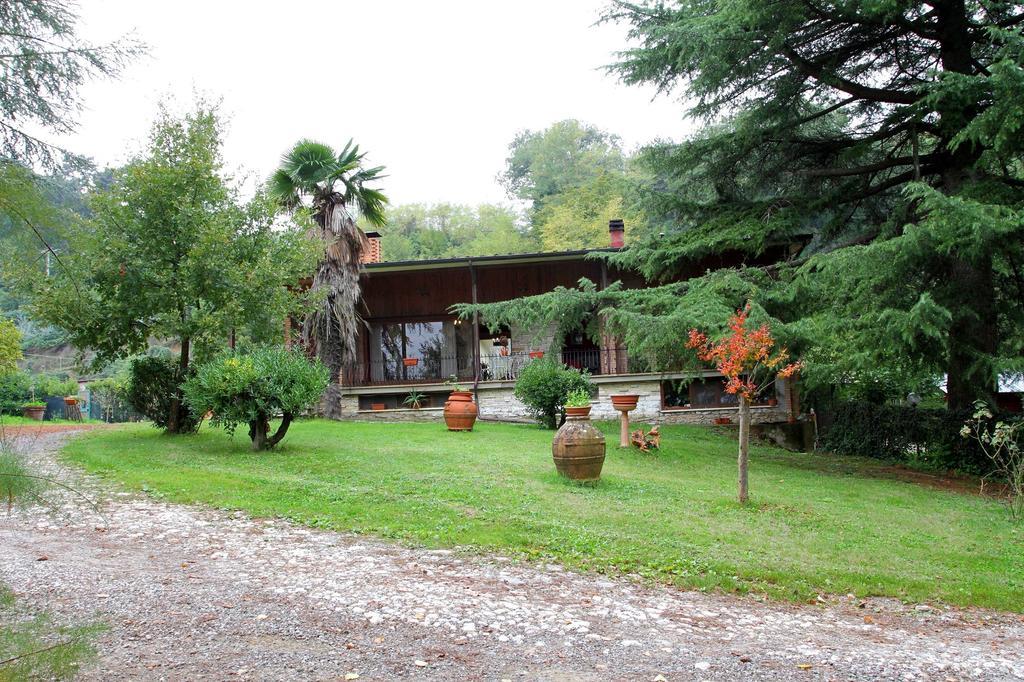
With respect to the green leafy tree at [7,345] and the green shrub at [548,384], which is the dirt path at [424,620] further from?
the green shrub at [548,384]

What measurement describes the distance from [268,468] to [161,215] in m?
5.64

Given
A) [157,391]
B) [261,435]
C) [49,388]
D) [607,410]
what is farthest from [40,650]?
[49,388]

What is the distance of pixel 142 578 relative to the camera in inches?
224

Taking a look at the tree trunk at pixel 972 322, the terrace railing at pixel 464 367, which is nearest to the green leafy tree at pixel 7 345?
the terrace railing at pixel 464 367

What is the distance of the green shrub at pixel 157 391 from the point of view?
47.0 feet

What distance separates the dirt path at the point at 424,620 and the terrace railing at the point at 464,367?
15.0 meters

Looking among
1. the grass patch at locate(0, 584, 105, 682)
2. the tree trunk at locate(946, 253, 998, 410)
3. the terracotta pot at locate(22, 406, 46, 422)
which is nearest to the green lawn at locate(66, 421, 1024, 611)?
the tree trunk at locate(946, 253, 998, 410)

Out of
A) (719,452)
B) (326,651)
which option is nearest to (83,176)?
(326,651)

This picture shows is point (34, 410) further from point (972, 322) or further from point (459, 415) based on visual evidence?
point (972, 322)

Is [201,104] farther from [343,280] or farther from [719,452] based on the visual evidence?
[719,452]

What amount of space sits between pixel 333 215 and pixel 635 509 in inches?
531

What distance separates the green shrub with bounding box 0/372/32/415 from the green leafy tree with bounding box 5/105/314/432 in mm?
11453

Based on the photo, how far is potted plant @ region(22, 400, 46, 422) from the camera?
24.0m

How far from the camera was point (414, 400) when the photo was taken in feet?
70.1
